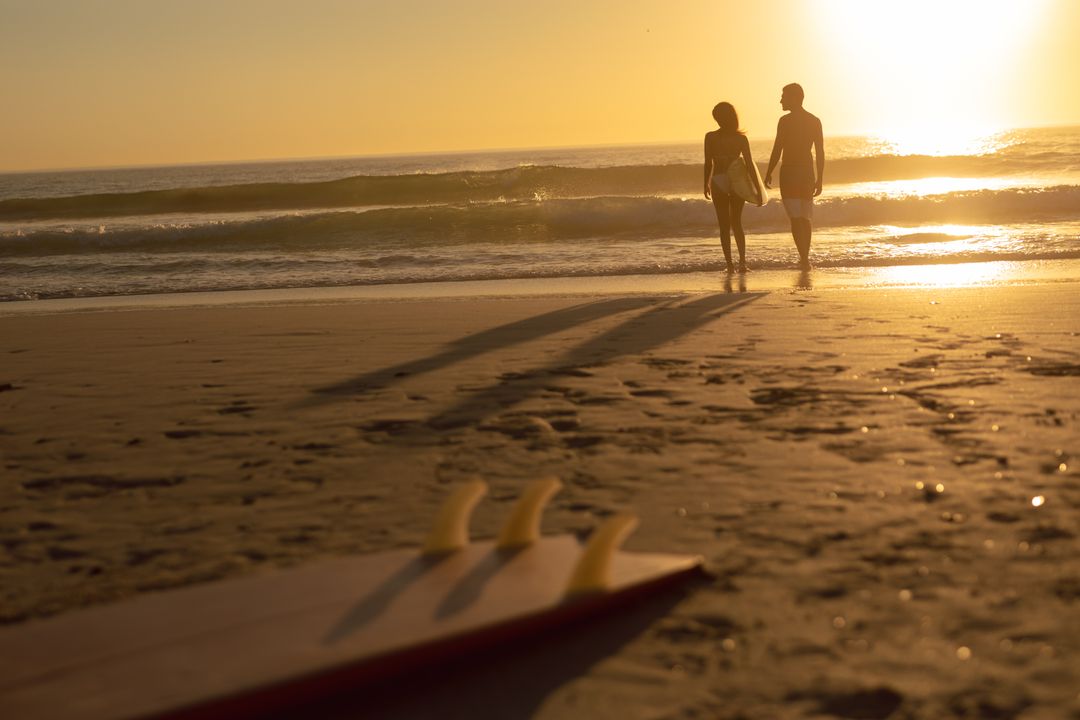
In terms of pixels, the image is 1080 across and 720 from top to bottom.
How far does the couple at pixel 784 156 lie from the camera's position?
1032cm

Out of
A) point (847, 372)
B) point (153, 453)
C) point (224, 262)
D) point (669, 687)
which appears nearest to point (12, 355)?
point (153, 453)

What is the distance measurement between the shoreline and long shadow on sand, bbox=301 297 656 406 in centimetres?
130

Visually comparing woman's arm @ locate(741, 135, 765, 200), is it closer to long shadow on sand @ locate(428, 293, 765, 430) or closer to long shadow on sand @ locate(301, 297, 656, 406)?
long shadow on sand @ locate(428, 293, 765, 430)

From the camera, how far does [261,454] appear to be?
4406 mm

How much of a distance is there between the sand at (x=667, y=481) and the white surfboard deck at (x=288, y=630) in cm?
9

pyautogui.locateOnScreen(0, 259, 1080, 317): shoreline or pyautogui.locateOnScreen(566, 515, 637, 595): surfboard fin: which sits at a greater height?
pyautogui.locateOnScreen(0, 259, 1080, 317): shoreline

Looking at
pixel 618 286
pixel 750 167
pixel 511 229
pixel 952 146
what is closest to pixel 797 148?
pixel 750 167

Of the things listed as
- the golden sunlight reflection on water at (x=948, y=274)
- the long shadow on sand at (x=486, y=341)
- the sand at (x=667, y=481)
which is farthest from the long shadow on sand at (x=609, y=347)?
the golden sunlight reflection on water at (x=948, y=274)

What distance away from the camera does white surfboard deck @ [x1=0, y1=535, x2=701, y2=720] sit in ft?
7.63

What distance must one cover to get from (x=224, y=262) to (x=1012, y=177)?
67.8 ft

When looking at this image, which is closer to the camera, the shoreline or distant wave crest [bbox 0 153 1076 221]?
the shoreline

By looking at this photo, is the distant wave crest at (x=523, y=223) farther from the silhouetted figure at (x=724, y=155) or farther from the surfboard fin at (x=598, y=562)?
the surfboard fin at (x=598, y=562)

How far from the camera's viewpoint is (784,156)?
1045 centimetres

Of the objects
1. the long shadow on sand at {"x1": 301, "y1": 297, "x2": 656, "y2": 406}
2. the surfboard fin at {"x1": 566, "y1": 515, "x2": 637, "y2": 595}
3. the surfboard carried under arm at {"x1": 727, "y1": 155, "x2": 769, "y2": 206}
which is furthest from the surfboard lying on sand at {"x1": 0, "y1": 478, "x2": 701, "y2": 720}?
the surfboard carried under arm at {"x1": 727, "y1": 155, "x2": 769, "y2": 206}
